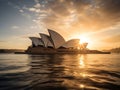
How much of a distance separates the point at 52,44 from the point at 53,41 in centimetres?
679

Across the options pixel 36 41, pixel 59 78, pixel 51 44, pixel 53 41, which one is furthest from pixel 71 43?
pixel 59 78

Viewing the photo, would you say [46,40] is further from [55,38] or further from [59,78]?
[59,78]

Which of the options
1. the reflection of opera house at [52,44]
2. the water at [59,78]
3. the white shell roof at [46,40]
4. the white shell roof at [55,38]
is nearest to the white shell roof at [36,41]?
the reflection of opera house at [52,44]

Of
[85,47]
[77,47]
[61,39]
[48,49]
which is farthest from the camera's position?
[85,47]

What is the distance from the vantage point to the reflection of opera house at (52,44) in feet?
343

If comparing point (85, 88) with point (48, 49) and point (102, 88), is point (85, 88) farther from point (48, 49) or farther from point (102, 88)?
point (48, 49)

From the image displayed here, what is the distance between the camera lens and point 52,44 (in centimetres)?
11300

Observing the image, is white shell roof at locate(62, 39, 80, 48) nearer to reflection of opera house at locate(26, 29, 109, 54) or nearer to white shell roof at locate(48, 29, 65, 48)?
reflection of opera house at locate(26, 29, 109, 54)

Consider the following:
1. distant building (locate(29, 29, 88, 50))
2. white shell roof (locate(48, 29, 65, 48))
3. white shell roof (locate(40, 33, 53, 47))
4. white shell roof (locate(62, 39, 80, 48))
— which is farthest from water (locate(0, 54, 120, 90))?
white shell roof (locate(62, 39, 80, 48))

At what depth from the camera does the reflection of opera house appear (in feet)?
343

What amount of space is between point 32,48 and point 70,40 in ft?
111

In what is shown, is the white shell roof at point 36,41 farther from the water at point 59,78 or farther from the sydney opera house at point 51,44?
the water at point 59,78

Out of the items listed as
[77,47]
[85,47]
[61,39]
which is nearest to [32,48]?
[61,39]

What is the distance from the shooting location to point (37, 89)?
8883 mm
